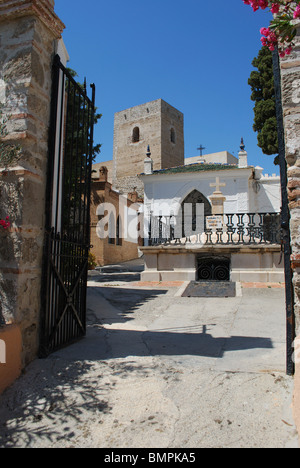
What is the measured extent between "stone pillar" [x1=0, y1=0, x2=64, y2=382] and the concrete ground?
0.60 m

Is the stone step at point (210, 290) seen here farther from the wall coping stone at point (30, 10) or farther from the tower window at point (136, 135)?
the tower window at point (136, 135)

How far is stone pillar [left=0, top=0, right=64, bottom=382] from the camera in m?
3.10

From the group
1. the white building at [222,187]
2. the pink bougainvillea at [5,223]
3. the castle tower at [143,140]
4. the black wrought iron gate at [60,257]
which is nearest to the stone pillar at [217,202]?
the white building at [222,187]

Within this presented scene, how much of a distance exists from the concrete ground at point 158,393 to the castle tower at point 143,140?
30.8 m

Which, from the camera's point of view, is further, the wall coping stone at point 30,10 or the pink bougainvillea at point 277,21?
the wall coping stone at point 30,10

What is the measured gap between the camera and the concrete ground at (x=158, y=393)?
2.12 meters

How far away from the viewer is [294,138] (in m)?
2.67

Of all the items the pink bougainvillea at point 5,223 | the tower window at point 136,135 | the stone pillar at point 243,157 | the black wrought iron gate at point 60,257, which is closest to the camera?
the pink bougainvillea at point 5,223

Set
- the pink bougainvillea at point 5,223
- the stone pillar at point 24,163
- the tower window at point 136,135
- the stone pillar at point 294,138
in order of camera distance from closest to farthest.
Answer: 1. the stone pillar at point 294,138
2. the pink bougainvillea at point 5,223
3. the stone pillar at point 24,163
4. the tower window at point 136,135

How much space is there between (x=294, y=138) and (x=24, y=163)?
244 cm

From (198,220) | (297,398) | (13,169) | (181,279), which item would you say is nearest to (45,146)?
(13,169)

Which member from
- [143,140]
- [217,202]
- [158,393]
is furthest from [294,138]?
[143,140]

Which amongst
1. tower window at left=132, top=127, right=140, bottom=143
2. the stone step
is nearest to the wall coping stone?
the stone step

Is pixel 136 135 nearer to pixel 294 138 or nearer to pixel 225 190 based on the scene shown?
pixel 225 190
